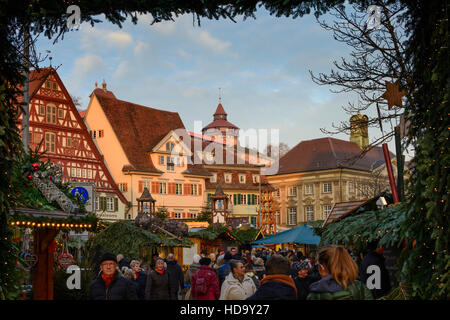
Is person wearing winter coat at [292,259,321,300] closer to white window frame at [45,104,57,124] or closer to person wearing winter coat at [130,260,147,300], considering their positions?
person wearing winter coat at [130,260,147,300]

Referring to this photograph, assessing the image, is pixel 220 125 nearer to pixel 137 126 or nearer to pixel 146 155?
pixel 137 126

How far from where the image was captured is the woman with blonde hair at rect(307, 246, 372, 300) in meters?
4.90

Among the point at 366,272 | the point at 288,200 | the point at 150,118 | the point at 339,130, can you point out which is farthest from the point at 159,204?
the point at 366,272

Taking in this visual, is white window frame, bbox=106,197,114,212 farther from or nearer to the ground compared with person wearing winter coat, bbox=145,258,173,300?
farther from the ground

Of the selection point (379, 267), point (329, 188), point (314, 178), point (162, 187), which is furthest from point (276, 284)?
point (314, 178)

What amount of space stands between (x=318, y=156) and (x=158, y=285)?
66.3 m

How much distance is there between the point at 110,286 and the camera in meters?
7.33

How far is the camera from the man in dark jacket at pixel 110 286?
726 cm

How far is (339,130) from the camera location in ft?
50.0

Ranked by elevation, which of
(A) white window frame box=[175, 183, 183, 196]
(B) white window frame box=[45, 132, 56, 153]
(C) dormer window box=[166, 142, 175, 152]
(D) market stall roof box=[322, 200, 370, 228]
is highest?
(C) dormer window box=[166, 142, 175, 152]

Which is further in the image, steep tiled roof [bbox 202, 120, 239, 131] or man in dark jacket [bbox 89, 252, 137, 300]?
steep tiled roof [bbox 202, 120, 239, 131]

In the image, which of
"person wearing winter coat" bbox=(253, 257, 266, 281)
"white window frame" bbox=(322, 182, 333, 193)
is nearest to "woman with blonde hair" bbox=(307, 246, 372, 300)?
"person wearing winter coat" bbox=(253, 257, 266, 281)

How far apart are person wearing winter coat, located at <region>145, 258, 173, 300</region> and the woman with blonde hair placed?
6183 millimetres
